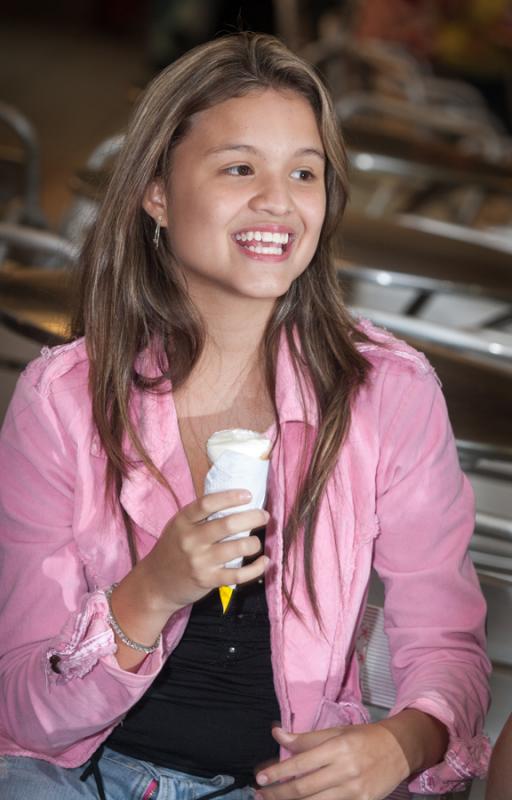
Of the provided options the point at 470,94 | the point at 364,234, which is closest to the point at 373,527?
the point at 364,234

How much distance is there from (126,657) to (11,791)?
0.66 ft

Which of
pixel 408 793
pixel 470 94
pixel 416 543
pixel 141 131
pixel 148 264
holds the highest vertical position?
pixel 470 94

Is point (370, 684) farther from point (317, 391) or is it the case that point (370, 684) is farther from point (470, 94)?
point (470, 94)

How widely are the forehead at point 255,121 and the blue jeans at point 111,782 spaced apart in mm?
718

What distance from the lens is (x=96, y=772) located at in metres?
1.53

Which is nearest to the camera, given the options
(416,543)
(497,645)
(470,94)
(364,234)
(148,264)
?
(416,543)

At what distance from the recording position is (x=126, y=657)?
1432 millimetres

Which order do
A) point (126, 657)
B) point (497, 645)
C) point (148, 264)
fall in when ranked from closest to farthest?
1. point (126, 657)
2. point (148, 264)
3. point (497, 645)

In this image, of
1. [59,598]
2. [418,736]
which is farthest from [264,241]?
[418,736]

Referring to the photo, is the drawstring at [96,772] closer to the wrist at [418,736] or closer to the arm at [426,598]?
the arm at [426,598]

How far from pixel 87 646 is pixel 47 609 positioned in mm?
108

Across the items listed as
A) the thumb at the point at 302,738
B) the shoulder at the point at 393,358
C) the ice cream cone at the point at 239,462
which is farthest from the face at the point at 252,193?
the thumb at the point at 302,738

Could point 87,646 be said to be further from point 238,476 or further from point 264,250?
point 264,250

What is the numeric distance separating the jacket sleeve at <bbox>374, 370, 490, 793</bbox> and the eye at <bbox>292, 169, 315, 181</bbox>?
0.25 metres
